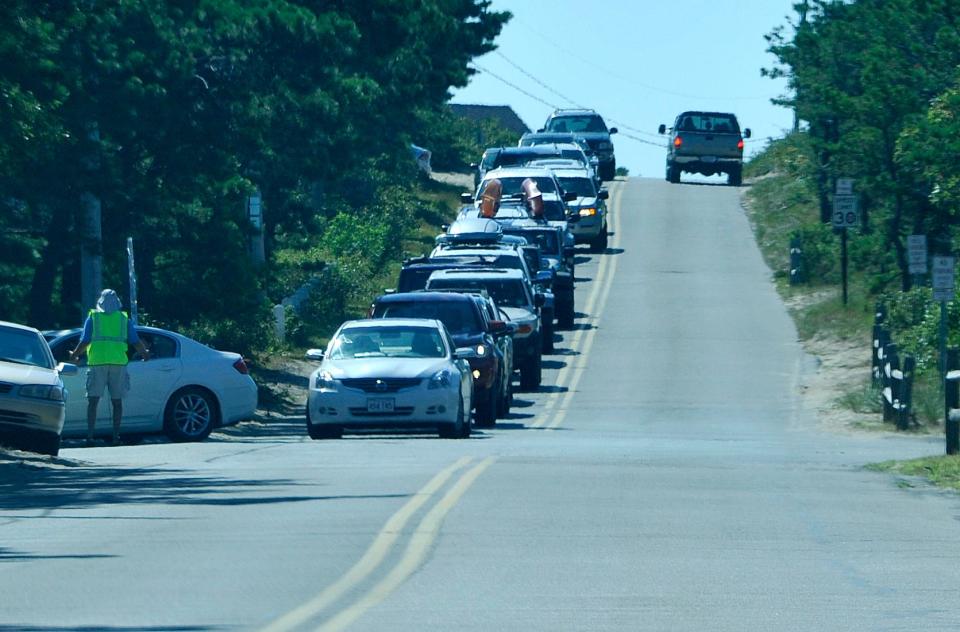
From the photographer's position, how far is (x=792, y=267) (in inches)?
1948

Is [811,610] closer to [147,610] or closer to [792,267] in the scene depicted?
[147,610]

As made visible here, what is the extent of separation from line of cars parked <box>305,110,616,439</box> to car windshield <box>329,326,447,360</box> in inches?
0.5

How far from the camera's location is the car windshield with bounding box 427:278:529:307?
3083cm

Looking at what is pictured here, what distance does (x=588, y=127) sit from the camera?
69625 millimetres

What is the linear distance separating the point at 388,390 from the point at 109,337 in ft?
10.4

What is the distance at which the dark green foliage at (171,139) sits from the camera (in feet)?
85.2

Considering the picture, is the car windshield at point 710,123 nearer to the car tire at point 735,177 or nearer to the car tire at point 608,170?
the car tire at point 735,177

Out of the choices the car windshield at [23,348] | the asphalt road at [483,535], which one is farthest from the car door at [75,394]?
the car windshield at [23,348]

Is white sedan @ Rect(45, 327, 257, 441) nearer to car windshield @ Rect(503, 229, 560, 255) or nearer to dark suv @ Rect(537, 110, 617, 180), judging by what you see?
car windshield @ Rect(503, 229, 560, 255)

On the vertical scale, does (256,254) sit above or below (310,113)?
below

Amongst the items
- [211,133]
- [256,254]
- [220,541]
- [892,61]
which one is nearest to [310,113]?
[256,254]

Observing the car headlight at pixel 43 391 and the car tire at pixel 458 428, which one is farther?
the car tire at pixel 458 428

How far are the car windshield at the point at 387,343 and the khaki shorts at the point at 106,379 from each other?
8.53 feet

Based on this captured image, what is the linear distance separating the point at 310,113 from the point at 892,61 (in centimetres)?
1186
